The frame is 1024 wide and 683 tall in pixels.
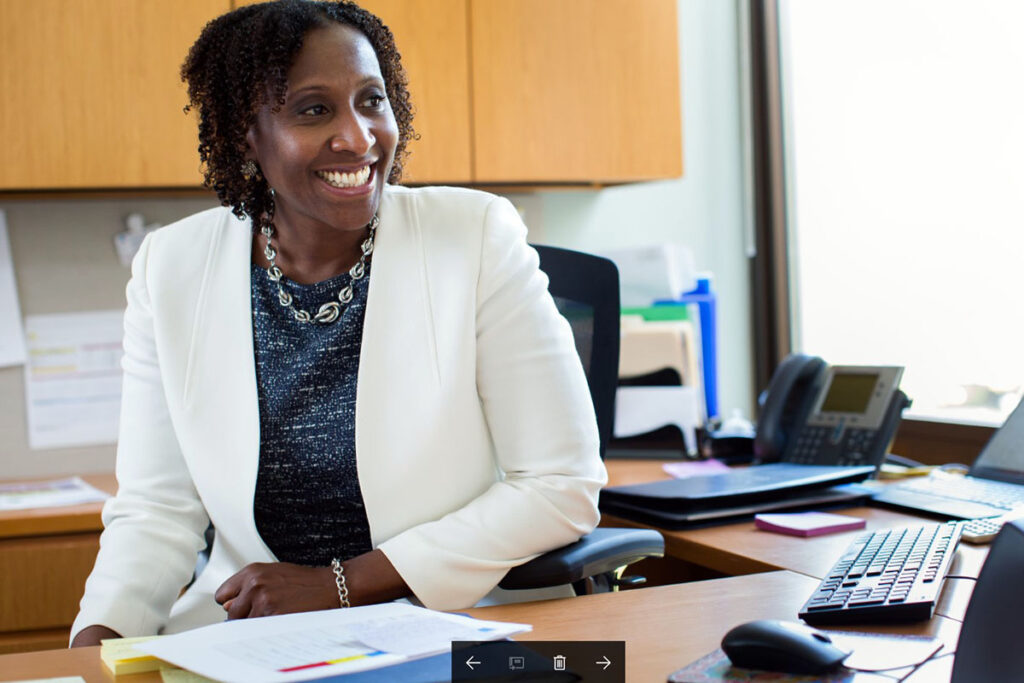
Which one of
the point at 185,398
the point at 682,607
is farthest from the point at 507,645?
the point at 185,398

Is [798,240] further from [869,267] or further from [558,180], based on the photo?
[558,180]

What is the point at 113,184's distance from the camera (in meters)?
2.22

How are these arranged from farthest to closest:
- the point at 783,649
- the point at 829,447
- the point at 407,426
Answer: the point at 829,447
the point at 407,426
the point at 783,649

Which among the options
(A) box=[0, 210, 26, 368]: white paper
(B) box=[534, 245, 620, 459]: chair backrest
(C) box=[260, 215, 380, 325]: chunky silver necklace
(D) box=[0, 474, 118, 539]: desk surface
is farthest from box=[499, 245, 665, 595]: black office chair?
(A) box=[0, 210, 26, 368]: white paper

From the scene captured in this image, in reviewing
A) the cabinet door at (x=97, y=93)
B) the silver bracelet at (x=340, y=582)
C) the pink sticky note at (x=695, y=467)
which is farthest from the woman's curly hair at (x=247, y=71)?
the pink sticky note at (x=695, y=467)

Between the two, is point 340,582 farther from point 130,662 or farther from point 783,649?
point 783,649

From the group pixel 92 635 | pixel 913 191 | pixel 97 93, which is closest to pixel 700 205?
pixel 913 191

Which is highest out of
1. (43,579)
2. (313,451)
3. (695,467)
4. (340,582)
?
(313,451)

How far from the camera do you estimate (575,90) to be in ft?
8.11

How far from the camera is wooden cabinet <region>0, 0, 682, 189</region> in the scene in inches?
85.5

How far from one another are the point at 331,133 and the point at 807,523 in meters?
0.86

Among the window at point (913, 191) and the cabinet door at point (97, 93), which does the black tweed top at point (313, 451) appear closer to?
the cabinet door at point (97, 93)

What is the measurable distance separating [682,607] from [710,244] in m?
1.98

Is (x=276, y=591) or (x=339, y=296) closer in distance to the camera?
(x=276, y=591)
